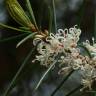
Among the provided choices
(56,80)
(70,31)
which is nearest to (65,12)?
(56,80)

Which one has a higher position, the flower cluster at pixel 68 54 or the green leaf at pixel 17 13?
the green leaf at pixel 17 13

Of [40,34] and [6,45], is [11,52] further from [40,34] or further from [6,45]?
[40,34]

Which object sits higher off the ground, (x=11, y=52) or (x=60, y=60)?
(x=11, y=52)

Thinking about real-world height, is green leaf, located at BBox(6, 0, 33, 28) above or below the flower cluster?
above
